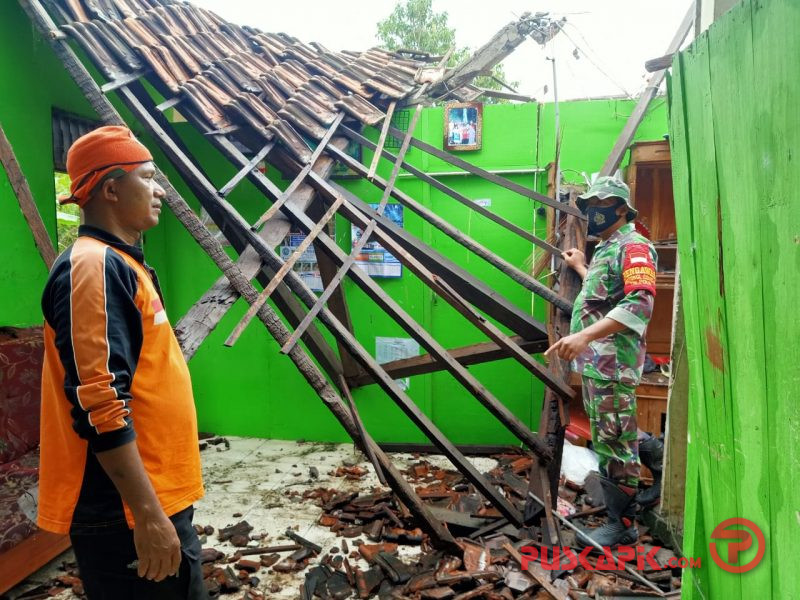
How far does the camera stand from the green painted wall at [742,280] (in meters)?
1.05

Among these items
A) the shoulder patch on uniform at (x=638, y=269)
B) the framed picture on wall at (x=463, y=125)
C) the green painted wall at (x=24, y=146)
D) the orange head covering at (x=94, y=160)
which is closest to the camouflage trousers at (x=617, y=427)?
the shoulder patch on uniform at (x=638, y=269)

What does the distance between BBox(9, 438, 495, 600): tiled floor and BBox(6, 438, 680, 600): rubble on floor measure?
1 cm

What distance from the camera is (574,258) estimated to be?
11.9 feet

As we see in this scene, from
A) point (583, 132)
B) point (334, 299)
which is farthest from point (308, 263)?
point (583, 132)

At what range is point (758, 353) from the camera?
1.21 meters

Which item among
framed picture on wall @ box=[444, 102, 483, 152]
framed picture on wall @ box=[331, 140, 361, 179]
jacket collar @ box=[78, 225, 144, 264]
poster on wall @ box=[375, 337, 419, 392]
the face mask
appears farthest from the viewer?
poster on wall @ box=[375, 337, 419, 392]

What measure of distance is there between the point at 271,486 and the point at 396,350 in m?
1.77

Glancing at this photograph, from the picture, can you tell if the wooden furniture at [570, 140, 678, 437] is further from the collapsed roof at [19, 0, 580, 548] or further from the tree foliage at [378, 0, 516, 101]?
the tree foliage at [378, 0, 516, 101]

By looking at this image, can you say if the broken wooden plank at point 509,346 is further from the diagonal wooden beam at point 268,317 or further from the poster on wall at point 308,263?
the poster on wall at point 308,263

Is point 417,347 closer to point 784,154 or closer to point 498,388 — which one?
point 498,388

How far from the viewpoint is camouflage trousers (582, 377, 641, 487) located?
3061 millimetres

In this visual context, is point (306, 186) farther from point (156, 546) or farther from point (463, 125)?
point (156, 546)

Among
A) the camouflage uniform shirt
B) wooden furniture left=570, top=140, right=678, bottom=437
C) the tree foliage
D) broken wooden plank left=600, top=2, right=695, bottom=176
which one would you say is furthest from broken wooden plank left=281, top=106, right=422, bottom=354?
the tree foliage

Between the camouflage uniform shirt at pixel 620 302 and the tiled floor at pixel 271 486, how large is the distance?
178cm
